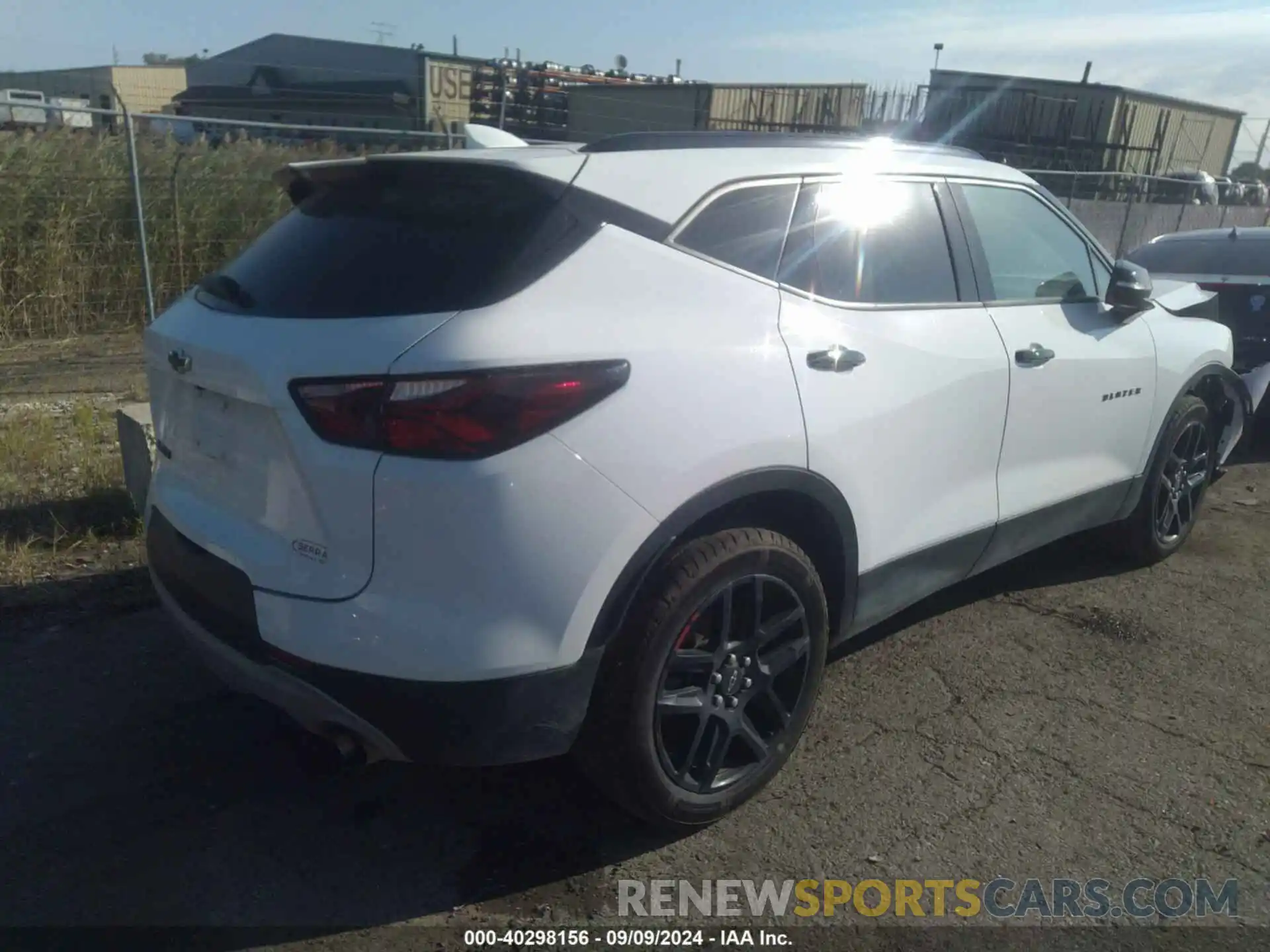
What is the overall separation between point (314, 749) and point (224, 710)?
1.89 feet

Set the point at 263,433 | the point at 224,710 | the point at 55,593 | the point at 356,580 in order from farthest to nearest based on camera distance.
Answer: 1. the point at 55,593
2. the point at 224,710
3. the point at 263,433
4. the point at 356,580

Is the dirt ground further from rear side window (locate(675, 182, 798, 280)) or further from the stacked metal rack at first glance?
the stacked metal rack

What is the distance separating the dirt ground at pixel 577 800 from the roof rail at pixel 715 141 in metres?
1.91

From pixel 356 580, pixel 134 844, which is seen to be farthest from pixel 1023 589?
pixel 134 844

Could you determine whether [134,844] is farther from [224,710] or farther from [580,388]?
[580,388]

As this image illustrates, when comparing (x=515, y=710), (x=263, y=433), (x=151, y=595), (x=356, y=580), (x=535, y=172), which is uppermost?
(x=535, y=172)

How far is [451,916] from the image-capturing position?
271 cm

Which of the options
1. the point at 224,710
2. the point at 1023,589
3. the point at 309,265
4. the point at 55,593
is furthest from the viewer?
the point at 1023,589

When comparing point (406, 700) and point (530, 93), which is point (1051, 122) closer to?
→ point (530, 93)

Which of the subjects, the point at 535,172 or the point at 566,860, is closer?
the point at 535,172

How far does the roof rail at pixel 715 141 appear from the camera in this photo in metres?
3.08

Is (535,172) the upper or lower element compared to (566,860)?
upper

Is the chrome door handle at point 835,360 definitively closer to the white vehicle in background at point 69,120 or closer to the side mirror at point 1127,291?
the side mirror at point 1127,291

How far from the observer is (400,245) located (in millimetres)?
2717
